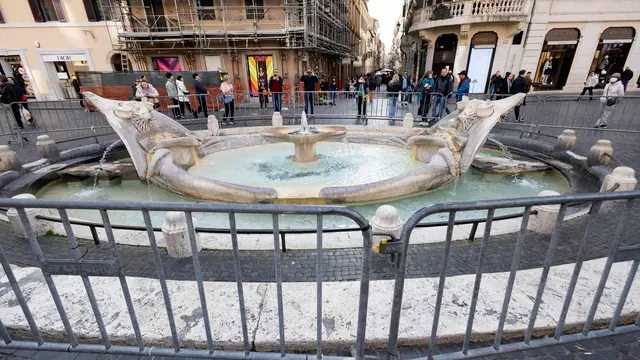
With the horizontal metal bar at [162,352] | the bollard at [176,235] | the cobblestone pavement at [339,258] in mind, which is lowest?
the cobblestone pavement at [339,258]

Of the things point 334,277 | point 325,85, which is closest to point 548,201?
point 334,277

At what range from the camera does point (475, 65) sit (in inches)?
837

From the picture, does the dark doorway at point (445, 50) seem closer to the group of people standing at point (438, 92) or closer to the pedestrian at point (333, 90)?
the pedestrian at point (333, 90)

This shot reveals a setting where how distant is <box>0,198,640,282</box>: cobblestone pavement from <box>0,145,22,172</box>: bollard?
3397mm

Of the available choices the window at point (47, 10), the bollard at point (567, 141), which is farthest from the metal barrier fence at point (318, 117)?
the window at point (47, 10)

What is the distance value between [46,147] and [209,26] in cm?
1692

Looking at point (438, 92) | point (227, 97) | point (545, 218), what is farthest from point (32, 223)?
point (438, 92)

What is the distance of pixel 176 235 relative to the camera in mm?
3404

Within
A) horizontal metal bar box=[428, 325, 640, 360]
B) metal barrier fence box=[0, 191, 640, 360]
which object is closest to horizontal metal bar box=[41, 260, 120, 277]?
metal barrier fence box=[0, 191, 640, 360]

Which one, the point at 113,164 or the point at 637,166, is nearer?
the point at 637,166

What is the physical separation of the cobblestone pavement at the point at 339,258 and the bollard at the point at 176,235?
0.34 feet

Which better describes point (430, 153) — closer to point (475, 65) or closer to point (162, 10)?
point (475, 65)

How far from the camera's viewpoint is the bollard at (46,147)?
283 inches

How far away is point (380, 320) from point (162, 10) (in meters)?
25.6
